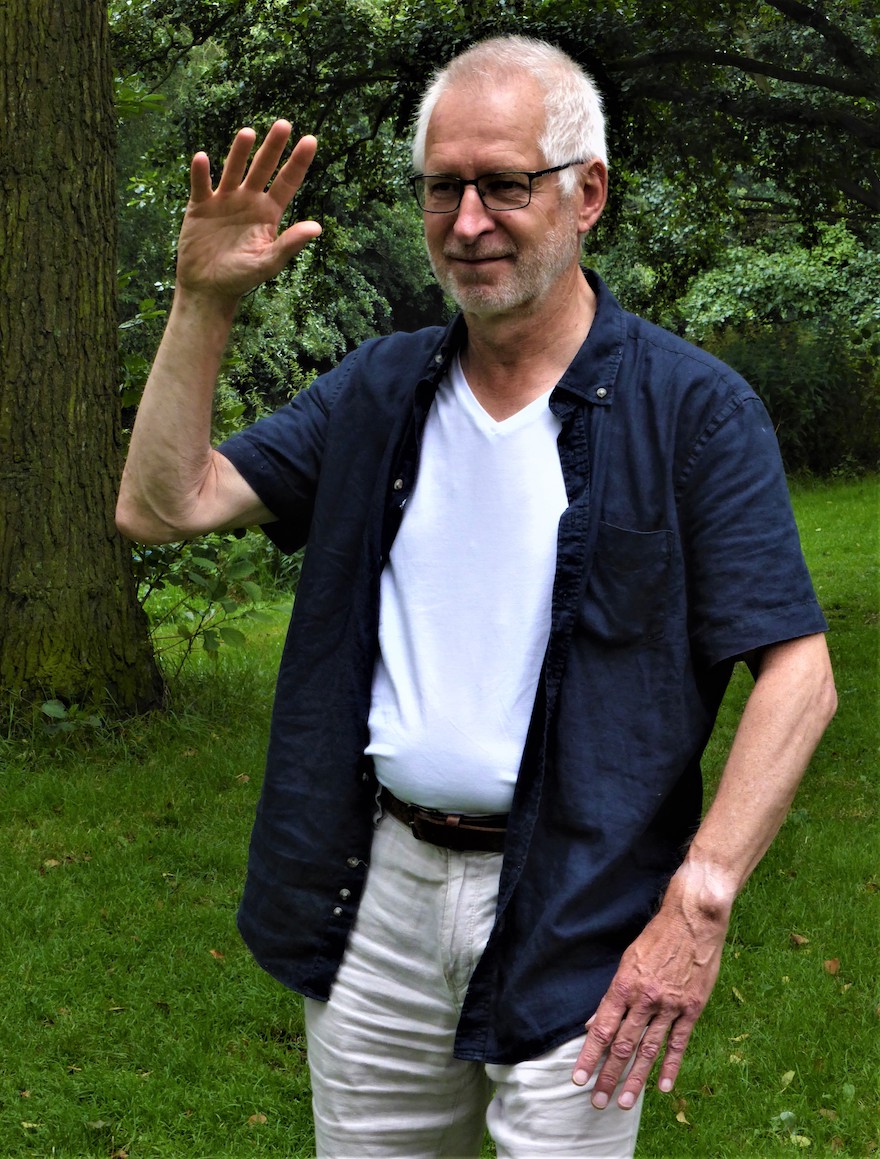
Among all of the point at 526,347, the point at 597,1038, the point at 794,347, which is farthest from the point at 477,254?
the point at 794,347

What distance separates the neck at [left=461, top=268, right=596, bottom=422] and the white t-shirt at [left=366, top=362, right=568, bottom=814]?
32 millimetres

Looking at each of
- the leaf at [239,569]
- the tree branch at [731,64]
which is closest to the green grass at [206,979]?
the leaf at [239,569]

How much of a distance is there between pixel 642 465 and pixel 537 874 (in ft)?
2.14

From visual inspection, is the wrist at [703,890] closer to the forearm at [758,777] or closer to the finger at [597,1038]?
the forearm at [758,777]

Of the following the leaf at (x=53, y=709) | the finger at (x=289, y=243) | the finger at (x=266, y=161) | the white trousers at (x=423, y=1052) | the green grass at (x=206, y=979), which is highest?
the finger at (x=266, y=161)

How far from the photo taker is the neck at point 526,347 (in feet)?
7.07

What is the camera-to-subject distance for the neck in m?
2.15

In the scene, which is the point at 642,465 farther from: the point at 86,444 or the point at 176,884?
the point at 86,444

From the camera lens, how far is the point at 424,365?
7.45 ft

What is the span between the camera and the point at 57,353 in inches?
230

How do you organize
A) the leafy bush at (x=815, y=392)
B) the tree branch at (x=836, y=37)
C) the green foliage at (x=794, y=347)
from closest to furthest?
1. the tree branch at (x=836, y=37)
2. the green foliage at (x=794, y=347)
3. the leafy bush at (x=815, y=392)

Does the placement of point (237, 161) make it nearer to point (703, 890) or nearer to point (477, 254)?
point (477, 254)

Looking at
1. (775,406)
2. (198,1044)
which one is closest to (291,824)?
(198,1044)

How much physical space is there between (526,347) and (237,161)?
542 millimetres
